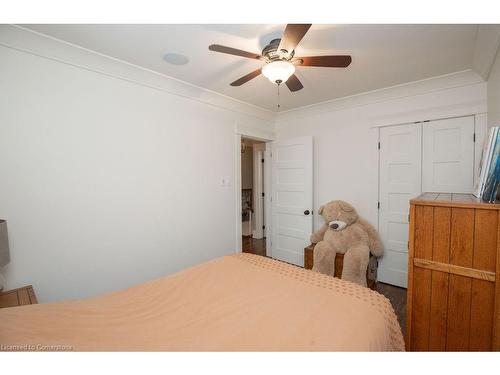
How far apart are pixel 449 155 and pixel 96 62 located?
3.67m

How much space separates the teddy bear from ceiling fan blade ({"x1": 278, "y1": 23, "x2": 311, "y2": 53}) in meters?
2.12

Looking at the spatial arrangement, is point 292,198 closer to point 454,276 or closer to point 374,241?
point 374,241

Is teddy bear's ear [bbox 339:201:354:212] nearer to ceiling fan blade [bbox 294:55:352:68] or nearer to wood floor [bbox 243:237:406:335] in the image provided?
wood floor [bbox 243:237:406:335]

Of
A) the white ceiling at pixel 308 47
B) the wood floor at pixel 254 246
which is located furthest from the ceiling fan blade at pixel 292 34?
the wood floor at pixel 254 246

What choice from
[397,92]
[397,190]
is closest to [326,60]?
[397,92]

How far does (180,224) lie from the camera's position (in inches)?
101

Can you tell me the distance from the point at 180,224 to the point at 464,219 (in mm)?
2429

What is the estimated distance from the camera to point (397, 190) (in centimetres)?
276

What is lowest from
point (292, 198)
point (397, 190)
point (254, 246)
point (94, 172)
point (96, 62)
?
point (254, 246)

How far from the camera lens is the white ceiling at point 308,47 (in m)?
1.59

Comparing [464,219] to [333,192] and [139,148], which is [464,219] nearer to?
[333,192]

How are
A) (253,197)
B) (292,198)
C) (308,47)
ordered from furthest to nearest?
(253,197) < (292,198) < (308,47)
